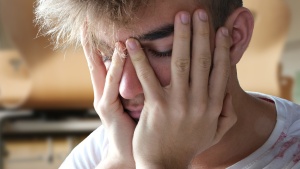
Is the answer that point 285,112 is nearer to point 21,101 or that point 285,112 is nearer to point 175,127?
point 175,127

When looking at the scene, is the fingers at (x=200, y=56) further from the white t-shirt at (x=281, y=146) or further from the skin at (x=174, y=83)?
the white t-shirt at (x=281, y=146)

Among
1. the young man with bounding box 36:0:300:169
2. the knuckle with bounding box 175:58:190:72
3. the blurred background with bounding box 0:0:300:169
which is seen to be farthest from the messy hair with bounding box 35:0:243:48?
the blurred background with bounding box 0:0:300:169

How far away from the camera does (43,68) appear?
231 centimetres

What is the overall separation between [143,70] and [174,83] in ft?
0.21

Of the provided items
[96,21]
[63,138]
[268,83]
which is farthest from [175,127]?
[63,138]

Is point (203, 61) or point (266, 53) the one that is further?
point (266, 53)

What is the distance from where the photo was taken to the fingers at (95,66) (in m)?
1.06

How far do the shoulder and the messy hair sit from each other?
265 millimetres

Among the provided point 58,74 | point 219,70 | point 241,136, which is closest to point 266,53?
point 58,74

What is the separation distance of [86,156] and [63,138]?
1.17 metres

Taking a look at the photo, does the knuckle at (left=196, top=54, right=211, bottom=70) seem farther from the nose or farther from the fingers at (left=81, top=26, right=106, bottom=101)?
the fingers at (left=81, top=26, right=106, bottom=101)

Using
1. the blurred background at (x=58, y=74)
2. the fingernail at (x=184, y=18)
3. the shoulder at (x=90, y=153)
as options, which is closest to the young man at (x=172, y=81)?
the fingernail at (x=184, y=18)

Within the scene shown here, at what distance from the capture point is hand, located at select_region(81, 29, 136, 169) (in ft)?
3.41

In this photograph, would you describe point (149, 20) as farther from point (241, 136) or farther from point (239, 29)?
point (241, 136)
